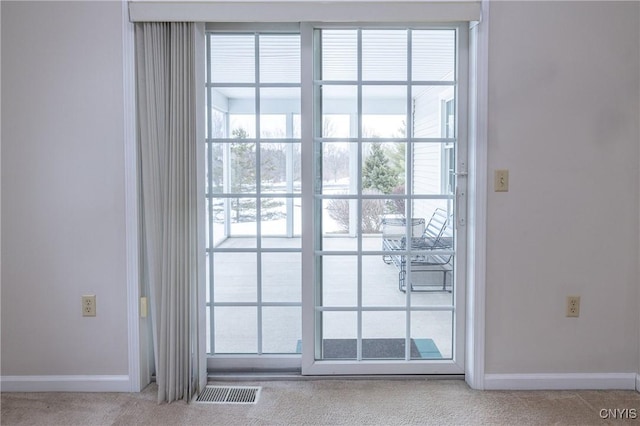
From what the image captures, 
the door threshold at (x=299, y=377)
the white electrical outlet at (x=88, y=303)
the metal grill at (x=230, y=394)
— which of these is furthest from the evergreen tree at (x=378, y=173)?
the white electrical outlet at (x=88, y=303)

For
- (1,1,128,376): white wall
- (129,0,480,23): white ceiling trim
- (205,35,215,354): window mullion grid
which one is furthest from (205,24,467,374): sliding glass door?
(1,1,128,376): white wall

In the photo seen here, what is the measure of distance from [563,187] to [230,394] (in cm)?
204

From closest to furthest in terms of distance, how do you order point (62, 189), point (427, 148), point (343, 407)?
point (343, 407)
point (62, 189)
point (427, 148)

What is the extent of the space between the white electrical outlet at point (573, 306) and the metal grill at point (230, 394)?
168cm

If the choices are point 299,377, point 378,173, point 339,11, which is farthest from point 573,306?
point 339,11

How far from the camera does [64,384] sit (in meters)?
2.60

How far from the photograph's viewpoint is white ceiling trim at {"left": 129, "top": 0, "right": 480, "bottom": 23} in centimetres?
246

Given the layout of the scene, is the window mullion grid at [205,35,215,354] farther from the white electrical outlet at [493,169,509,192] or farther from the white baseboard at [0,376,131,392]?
the white electrical outlet at [493,169,509,192]

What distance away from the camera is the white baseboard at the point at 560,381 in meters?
2.61

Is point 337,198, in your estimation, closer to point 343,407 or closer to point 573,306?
point 343,407

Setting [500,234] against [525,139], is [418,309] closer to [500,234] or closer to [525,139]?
[500,234]

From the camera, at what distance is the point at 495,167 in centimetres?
255

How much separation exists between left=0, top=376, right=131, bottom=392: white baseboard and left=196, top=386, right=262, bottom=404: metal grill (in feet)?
1.39

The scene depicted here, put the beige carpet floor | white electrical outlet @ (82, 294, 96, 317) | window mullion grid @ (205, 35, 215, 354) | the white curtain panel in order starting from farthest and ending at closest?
window mullion grid @ (205, 35, 215, 354) < white electrical outlet @ (82, 294, 96, 317) < the white curtain panel < the beige carpet floor
